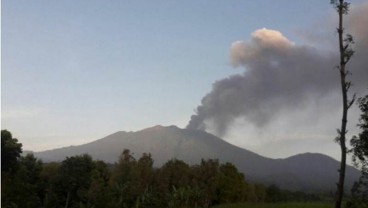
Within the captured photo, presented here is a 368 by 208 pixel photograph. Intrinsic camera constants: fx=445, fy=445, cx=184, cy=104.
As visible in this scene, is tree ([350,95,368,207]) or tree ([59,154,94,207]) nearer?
tree ([350,95,368,207])

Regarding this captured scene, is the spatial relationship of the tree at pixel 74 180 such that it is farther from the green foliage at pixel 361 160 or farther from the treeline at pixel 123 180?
the green foliage at pixel 361 160

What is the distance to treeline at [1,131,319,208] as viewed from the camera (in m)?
64.3

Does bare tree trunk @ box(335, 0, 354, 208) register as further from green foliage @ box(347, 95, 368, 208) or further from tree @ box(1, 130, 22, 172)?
tree @ box(1, 130, 22, 172)

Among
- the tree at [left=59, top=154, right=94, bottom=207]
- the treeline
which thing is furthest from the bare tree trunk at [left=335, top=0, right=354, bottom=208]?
the tree at [left=59, top=154, right=94, bottom=207]

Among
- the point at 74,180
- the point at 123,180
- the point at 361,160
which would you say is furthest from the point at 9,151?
the point at 361,160

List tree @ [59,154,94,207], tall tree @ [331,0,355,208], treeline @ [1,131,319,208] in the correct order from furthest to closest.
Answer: tree @ [59,154,94,207], treeline @ [1,131,319,208], tall tree @ [331,0,355,208]

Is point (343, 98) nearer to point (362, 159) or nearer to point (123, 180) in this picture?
point (362, 159)

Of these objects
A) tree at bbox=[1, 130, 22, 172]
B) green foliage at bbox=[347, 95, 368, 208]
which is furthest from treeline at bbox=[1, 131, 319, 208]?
green foliage at bbox=[347, 95, 368, 208]

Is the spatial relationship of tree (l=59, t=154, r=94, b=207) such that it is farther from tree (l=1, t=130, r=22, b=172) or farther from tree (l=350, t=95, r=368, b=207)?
tree (l=350, t=95, r=368, b=207)

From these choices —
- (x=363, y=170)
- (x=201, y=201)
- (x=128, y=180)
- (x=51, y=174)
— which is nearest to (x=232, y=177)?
(x=201, y=201)

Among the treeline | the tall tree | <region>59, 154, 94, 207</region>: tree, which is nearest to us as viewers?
the tall tree

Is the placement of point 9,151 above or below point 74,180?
above

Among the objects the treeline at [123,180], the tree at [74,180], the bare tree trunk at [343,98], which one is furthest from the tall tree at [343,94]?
the tree at [74,180]

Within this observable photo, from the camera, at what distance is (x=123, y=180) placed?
73000 millimetres
